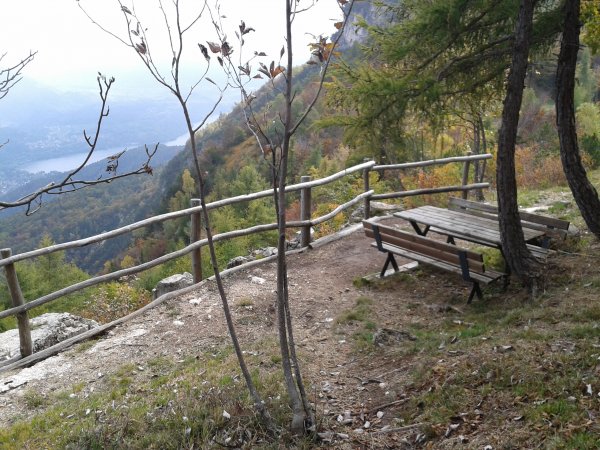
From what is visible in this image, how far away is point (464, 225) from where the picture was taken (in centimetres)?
574

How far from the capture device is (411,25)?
5793 millimetres

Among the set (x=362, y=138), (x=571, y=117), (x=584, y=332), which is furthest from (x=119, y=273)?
(x=571, y=117)

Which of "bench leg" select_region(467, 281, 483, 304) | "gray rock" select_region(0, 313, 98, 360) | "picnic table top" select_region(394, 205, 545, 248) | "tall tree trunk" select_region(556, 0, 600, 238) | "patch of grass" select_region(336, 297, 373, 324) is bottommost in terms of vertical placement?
"gray rock" select_region(0, 313, 98, 360)

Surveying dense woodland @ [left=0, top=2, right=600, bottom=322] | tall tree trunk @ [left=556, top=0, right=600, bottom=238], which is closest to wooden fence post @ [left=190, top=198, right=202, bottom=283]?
dense woodland @ [left=0, top=2, right=600, bottom=322]

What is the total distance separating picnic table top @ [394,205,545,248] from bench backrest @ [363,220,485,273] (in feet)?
1.40

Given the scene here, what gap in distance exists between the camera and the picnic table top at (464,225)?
5.27 meters

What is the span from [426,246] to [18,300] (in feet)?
13.9

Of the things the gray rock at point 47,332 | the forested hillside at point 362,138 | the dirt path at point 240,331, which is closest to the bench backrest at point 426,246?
the dirt path at point 240,331

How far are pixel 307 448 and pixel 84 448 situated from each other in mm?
1400

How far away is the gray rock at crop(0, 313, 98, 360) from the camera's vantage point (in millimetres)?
5660

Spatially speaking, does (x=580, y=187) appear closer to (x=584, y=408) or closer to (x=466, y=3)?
(x=466, y=3)

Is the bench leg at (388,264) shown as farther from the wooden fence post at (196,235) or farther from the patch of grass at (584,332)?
the patch of grass at (584,332)

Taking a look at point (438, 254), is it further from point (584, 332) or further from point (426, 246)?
point (584, 332)

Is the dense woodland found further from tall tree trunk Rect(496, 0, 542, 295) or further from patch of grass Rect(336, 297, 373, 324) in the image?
patch of grass Rect(336, 297, 373, 324)
